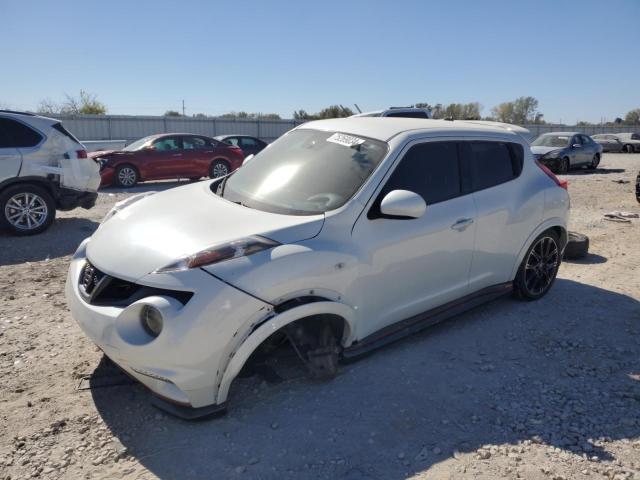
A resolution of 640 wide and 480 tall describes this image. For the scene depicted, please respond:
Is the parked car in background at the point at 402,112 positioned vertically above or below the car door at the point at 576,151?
above

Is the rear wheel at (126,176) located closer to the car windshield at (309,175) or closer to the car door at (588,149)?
the car windshield at (309,175)

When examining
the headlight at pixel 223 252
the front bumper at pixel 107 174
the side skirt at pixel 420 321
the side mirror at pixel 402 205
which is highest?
the side mirror at pixel 402 205

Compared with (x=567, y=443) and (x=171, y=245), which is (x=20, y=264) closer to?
(x=171, y=245)

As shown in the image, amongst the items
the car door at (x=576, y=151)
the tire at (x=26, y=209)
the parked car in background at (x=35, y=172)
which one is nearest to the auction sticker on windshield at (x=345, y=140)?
the parked car in background at (x=35, y=172)

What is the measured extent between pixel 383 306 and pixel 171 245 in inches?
58.5

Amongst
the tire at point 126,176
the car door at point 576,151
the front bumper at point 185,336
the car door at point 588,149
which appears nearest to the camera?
the front bumper at point 185,336

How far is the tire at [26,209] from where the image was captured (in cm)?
745

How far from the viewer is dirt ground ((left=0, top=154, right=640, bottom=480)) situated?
2.62 metres

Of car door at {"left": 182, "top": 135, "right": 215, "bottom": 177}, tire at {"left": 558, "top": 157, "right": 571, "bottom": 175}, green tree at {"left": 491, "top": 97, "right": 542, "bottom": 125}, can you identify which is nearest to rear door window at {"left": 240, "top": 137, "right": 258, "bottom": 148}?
car door at {"left": 182, "top": 135, "right": 215, "bottom": 177}

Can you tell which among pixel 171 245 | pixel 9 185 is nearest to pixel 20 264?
pixel 9 185

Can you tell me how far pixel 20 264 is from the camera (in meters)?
6.22

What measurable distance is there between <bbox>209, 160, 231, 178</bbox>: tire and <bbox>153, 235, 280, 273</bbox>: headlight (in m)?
12.6

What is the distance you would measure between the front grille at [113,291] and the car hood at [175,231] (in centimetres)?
7

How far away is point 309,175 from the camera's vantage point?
364 centimetres
